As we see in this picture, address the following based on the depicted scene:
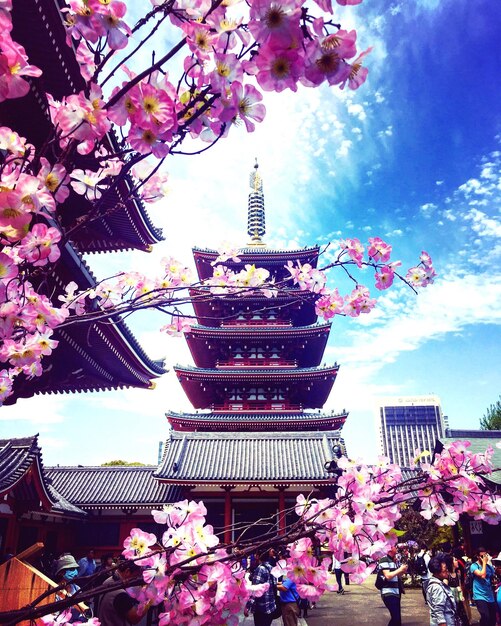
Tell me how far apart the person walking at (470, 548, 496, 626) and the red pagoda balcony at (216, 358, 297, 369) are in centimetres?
1244

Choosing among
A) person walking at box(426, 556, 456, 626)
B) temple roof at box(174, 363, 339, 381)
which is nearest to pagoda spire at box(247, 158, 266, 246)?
temple roof at box(174, 363, 339, 381)

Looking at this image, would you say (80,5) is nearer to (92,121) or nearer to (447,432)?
(92,121)

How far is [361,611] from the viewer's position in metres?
11.5

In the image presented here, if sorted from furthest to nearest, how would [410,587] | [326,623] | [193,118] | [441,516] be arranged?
[410,587] < [326,623] < [441,516] < [193,118]

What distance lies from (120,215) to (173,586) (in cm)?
685

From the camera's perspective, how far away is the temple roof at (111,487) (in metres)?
15.6

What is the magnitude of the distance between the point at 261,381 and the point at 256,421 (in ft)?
5.31

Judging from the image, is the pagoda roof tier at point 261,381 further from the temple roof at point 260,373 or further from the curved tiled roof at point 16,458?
the curved tiled roof at point 16,458

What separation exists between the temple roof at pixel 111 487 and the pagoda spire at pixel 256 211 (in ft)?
40.8

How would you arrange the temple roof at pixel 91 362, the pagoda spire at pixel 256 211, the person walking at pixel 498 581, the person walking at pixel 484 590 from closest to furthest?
the person walking at pixel 498 581, the person walking at pixel 484 590, the temple roof at pixel 91 362, the pagoda spire at pixel 256 211

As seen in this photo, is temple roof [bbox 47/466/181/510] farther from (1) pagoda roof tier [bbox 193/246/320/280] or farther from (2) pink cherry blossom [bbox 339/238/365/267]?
(2) pink cherry blossom [bbox 339/238/365/267]

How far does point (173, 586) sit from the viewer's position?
72.6 inches

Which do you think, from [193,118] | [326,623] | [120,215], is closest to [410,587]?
[326,623]

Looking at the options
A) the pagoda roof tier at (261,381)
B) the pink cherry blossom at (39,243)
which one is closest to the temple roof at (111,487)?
the pagoda roof tier at (261,381)
